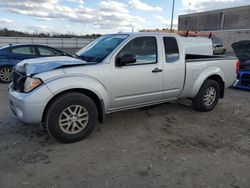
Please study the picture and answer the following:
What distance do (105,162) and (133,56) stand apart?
1.85 meters

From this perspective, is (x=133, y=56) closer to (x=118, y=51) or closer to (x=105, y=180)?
(x=118, y=51)

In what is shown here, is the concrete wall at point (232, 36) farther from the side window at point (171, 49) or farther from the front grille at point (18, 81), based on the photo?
the front grille at point (18, 81)

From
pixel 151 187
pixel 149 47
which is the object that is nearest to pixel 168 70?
pixel 149 47

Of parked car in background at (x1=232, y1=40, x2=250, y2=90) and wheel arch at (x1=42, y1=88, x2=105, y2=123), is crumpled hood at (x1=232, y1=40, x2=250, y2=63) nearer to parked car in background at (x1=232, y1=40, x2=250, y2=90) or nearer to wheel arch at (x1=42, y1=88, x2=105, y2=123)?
parked car in background at (x1=232, y1=40, x2=250, y2=90)

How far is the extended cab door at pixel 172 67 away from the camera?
16.6ft

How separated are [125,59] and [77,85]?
0.94 metres

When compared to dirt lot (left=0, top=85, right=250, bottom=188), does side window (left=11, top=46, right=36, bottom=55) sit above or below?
above

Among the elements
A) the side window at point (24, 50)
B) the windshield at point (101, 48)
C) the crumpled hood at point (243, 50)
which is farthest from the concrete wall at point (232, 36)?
the windshield at point (101, 48)

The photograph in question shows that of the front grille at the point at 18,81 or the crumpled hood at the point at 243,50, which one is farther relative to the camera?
the crumpled hood at the point at 243,50

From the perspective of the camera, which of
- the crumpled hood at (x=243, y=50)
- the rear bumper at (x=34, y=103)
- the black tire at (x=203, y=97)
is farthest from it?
the crumpled hood at (x=243, y=50)

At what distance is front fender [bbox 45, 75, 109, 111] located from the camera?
12.6 ft

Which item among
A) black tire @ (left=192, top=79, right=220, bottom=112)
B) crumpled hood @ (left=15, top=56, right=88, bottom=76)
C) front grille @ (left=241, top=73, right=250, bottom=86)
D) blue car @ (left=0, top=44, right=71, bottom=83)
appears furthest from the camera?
blue car @ (left=0, top=44, right=71, bottom=83)

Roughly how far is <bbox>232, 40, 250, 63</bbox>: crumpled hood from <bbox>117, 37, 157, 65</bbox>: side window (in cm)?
535

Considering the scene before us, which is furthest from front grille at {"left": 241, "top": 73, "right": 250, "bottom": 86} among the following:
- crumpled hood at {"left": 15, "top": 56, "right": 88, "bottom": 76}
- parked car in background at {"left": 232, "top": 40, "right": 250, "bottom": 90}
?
crumpled hood at {"left": 15, "top": 56, "right": 88, "bottom": 76}
